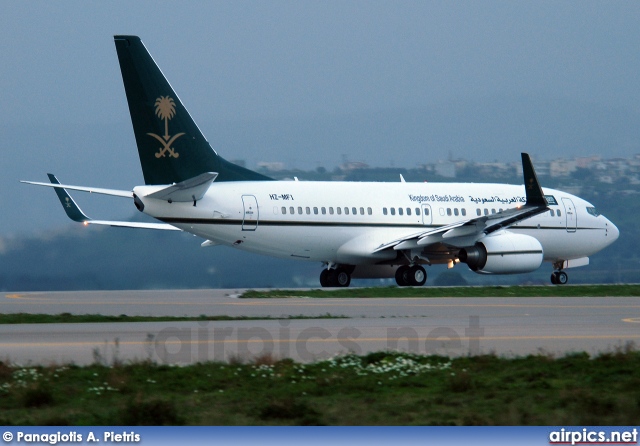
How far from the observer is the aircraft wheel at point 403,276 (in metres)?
43.3

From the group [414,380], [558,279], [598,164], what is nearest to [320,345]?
[414,380]

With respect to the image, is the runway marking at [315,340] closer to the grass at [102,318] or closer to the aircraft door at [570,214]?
the grass at [102,318]

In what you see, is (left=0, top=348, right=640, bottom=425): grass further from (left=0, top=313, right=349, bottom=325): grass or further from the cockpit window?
the cockpit window

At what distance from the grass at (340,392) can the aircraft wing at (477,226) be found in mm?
22967

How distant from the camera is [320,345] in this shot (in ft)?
62.8

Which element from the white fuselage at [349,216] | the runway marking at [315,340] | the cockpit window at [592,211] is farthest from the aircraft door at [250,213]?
the runway marking at [315,340]

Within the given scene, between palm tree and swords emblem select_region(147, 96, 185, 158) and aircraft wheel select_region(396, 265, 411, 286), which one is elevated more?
palm tree and swords emblem select_region(147, 96, 185, 158)

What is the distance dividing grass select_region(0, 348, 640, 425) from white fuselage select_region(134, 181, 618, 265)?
900 inches

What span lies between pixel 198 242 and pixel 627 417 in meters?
49.7

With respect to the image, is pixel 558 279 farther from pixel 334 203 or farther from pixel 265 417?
pixel 265 417

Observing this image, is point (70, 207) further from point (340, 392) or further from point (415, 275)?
point (340, 392)

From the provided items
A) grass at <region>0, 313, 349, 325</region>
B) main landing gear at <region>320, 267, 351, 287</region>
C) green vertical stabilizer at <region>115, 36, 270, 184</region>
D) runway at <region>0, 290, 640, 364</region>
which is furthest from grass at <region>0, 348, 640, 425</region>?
main landing gear at <region>320, 267, 351, 287</region>

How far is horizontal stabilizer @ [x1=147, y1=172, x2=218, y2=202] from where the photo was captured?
3653cm

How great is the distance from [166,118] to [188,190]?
268 cm
